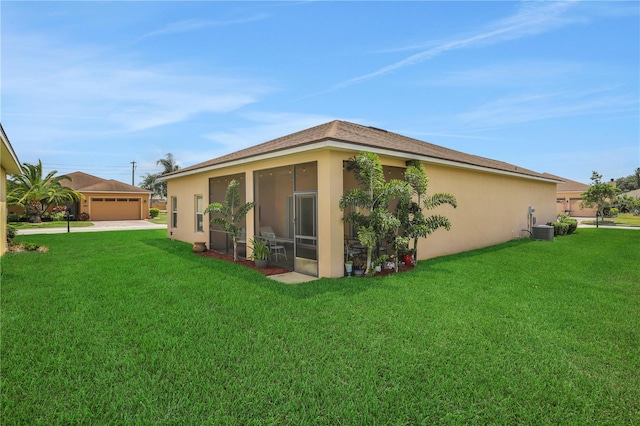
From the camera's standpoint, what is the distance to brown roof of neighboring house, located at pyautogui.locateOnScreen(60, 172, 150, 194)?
99.6 ft

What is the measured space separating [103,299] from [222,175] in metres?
6.57

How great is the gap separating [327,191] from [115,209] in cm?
3064

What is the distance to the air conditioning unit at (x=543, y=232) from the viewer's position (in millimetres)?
14812

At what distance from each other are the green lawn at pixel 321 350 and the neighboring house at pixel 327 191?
2072 millimetres

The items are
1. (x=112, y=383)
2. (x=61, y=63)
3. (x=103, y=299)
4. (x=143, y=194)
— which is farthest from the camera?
(x=143, y=194)

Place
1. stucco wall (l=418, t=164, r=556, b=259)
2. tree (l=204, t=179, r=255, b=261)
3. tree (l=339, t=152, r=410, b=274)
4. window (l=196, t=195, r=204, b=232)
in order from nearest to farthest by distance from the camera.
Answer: tree (l=339, t=152, r=410, b=274) → tree (l=204, t=179, r=255, b=261) → stucco wall (l=418, t=164, r=556, b=259) → window (l=196, t=195, r=204, b=232)

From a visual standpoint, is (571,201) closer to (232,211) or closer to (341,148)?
(341,148)

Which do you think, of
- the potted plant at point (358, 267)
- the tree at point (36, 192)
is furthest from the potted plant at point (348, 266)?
the tree at point (36, 192)

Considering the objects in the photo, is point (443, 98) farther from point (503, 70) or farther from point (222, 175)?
point (222, 175)

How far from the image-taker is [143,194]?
32125 millimetres

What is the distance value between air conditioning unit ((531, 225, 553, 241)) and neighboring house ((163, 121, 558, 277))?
62 centimetres

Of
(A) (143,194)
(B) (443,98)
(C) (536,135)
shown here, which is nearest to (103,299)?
(B) (443,98)

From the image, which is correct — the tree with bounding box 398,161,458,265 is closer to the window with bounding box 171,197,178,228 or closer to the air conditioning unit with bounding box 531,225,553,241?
the air conditioning unit with bounding box 531,225,553,241

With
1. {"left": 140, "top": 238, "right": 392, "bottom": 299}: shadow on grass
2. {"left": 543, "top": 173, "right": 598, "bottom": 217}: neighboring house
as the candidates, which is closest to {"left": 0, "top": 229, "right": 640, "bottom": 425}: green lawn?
{"left": 140, "top": 238, "right": 392, "bottom": 299}: shadow on grass
